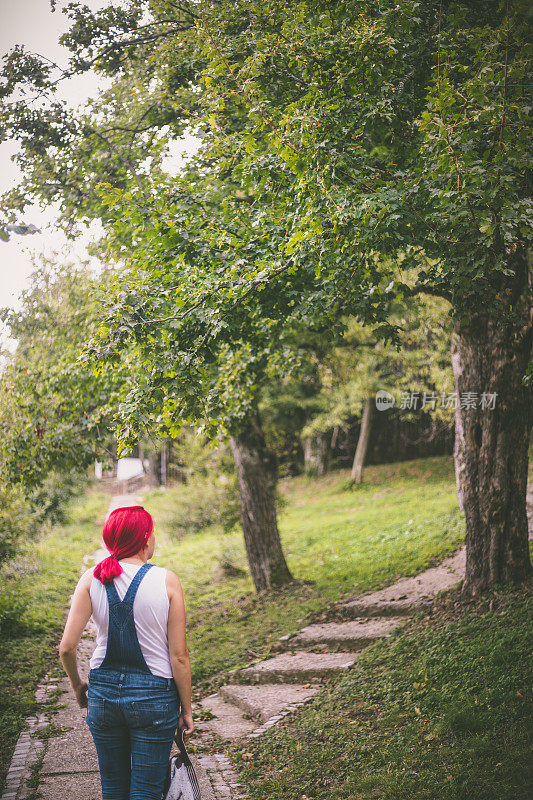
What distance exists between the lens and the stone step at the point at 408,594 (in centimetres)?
785

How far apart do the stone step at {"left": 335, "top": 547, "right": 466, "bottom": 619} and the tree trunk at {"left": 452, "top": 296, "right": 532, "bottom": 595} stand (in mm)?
1163

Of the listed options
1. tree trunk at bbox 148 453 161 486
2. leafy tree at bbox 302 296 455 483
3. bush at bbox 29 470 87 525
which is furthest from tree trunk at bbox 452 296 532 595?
tree trunk at bbox 148 453 161 486

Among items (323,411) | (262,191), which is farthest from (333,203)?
(323,411)

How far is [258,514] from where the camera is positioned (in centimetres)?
1062

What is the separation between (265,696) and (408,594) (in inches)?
109

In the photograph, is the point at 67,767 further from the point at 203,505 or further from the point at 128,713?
the point at 203,505

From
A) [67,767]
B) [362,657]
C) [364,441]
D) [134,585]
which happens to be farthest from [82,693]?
[364,441]

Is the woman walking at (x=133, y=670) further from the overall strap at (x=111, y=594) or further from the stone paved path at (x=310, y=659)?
the stone paved path at (x=310, y=659)

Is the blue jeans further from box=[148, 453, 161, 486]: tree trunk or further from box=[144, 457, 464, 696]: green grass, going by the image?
box=[148, 453, 161, 486]: tree trunk

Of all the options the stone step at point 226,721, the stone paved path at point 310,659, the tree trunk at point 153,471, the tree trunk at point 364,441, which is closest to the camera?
the stone step at point 226,721

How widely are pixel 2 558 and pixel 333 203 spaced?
8.59 m

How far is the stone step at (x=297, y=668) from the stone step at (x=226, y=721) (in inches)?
18.7

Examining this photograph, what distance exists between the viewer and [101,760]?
9.09ft

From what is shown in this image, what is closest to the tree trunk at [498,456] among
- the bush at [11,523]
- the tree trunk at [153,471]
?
the bush at [11,523]
